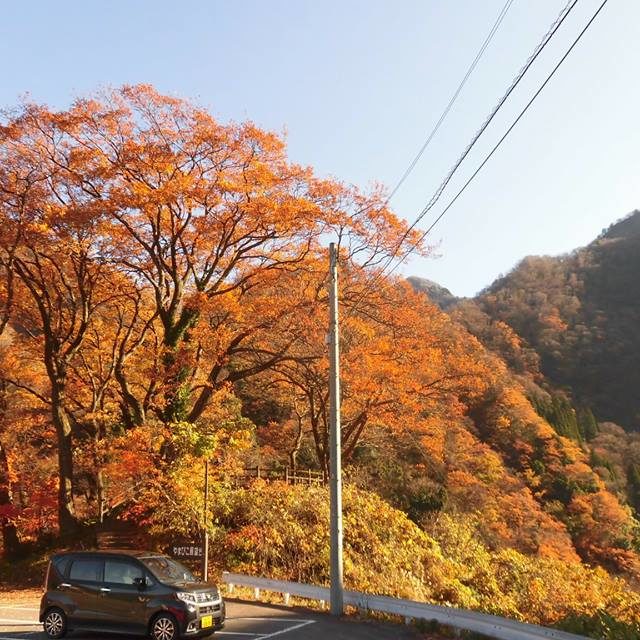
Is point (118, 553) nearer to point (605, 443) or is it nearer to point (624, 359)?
point (605, 443)

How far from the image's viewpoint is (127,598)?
10172 millimetres

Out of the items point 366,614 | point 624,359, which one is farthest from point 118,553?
point 624,359

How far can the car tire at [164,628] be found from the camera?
9711 millimetres

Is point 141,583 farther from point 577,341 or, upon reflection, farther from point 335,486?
point 577,341

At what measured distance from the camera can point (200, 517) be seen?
1814 centimetres

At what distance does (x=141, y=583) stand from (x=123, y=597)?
1.28ft

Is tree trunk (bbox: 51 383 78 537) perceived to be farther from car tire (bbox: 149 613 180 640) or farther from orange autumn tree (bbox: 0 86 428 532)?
car tire (bbox: 149 613 180 640)

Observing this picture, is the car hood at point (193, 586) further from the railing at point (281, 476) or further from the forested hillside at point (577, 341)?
the forested hillside at point (577, 341)

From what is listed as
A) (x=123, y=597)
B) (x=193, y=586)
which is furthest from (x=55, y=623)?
(x=193, y=586)

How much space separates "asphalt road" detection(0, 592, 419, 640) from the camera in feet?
34.1

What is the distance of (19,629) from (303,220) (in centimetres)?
1297

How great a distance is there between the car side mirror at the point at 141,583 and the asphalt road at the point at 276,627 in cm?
97

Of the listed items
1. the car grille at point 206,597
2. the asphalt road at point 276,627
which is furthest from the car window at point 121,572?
the car grille at point 206,597

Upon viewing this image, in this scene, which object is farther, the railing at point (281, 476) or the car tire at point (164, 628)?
the railing at point (281, 476)
